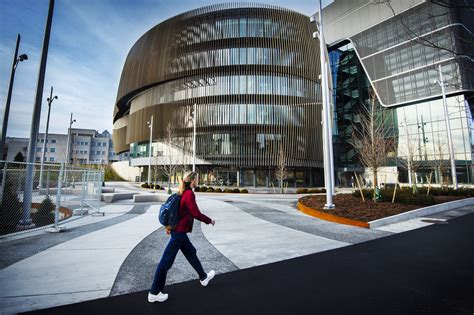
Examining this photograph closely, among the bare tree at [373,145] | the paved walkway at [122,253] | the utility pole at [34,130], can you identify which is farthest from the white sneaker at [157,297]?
the bare tree at [373,145]

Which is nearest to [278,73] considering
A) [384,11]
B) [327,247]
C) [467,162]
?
[384,11]

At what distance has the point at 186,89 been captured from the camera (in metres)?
41.2

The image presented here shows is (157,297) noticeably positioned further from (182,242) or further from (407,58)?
(407,58)

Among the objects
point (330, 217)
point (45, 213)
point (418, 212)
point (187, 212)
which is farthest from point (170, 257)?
point (418, 212)

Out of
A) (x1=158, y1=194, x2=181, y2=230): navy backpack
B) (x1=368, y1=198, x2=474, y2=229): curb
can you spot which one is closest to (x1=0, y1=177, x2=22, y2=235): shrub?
(x1=158, y1=194, x2=181, y2=230): navy backpack

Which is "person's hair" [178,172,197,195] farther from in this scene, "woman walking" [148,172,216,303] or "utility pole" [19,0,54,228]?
"utility pole" [19,0,54,228]

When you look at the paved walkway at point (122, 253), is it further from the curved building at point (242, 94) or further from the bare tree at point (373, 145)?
the curved building at point (242, 94)

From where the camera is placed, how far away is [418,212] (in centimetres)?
1068

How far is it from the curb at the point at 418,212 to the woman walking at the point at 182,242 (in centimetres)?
774

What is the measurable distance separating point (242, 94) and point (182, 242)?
123ft

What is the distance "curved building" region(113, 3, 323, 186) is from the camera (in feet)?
125

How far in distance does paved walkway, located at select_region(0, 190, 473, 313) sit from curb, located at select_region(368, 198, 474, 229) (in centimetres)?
104

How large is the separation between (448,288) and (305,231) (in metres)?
4.64

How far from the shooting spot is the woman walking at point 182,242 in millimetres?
3195
